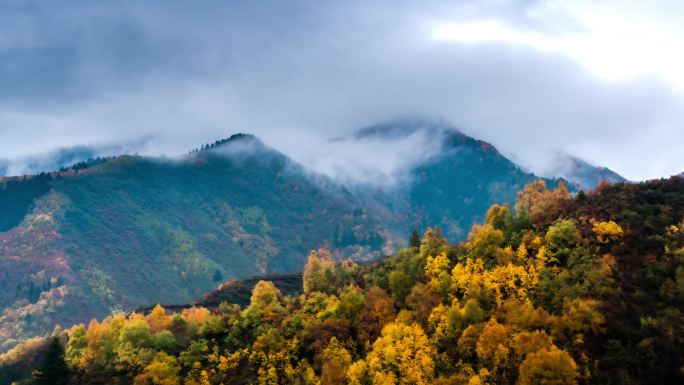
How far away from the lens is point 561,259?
172875 millimetres

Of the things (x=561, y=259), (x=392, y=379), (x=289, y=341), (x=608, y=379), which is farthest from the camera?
(x=289, y=341)

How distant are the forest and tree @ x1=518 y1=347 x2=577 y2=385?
0.25 metres

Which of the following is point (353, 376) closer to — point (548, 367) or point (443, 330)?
point (443, 330)

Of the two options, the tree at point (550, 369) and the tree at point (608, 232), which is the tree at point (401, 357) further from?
the tree at point (608, 232)

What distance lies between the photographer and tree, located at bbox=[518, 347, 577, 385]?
127 meters

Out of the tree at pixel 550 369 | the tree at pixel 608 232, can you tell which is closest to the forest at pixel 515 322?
the tree at pixel 550 369

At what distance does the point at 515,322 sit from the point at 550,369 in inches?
796

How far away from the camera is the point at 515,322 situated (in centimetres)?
14825

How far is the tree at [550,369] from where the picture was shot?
417 ft

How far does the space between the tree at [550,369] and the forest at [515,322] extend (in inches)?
10.0

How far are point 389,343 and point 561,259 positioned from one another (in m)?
48.5

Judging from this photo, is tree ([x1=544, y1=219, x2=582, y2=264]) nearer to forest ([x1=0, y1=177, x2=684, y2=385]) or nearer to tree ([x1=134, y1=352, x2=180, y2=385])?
forest ([x1=0, y1=177, x2=684, y2=385])

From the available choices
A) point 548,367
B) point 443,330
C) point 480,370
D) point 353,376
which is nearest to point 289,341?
point 353,376

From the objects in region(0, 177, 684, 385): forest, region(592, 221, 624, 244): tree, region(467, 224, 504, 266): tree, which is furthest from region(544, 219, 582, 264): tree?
region(467, 224, 504, 266): tree
